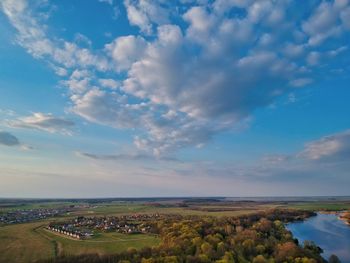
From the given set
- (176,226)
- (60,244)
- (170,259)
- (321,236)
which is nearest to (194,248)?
(170,259)

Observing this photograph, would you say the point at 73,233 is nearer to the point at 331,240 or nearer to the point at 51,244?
the point at 51,244

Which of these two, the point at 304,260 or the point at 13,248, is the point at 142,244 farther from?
the point at 304,260

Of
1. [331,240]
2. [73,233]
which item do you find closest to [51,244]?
[73,233]

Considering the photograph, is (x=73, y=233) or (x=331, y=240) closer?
(x=331, y=240)

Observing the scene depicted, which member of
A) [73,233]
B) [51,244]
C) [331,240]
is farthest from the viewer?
[73,233]

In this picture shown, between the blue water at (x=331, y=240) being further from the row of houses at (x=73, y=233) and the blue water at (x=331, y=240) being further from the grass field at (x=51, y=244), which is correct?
the row of houses at (x=73, y=233)

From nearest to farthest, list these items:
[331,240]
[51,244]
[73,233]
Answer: [51,244] → [331,240] → [73,233]

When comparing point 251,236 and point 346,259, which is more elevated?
point 251,236

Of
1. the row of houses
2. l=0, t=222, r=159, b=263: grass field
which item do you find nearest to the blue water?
l=0, t=222, r=159, b=263: grass field

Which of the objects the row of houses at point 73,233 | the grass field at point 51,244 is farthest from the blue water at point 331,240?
Result: the row of houses at point 73,233
